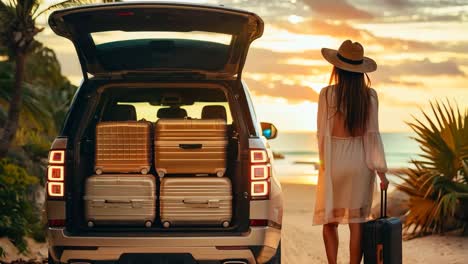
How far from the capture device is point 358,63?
25.6 feet

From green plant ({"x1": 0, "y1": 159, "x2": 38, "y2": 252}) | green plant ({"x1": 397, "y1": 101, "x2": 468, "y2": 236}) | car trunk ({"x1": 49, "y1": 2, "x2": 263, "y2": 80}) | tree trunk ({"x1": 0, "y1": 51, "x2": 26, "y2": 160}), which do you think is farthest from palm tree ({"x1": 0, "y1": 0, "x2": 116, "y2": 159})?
car trunk ({"x1": 49, "y1": 2, "x2": 263, "y2": 80})

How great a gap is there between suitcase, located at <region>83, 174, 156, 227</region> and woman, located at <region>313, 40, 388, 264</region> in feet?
5.03

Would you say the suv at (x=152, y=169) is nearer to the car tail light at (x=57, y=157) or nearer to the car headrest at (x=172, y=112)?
the car tail light at (x=57, y=157)

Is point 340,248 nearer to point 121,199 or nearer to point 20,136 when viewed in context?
point 121,199

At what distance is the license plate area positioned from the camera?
6.65 m

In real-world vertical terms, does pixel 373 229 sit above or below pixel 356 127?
below

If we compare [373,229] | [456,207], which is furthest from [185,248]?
[456,207]

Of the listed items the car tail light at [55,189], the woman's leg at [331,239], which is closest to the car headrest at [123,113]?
the car tail light at [55,189]

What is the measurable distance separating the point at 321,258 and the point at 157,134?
18.8 ft

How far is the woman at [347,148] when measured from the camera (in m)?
7.66

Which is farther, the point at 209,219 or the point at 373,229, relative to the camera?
the point at 373,229

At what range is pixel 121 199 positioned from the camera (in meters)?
6.87

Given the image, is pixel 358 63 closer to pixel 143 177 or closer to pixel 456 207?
pixel 143 177

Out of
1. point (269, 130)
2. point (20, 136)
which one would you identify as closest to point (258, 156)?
point (269, 130)
